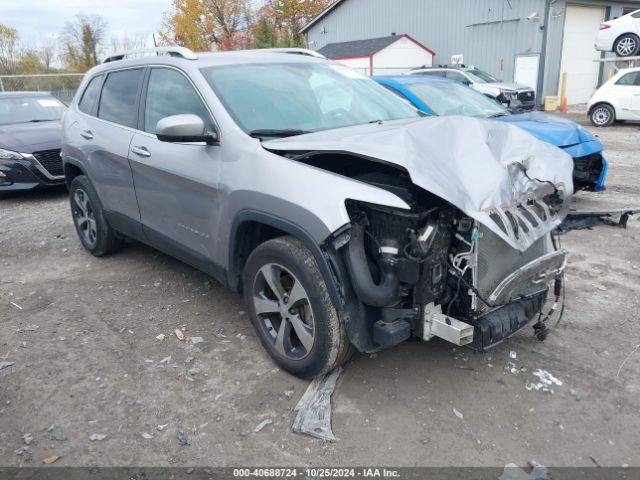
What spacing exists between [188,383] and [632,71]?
48.1ft

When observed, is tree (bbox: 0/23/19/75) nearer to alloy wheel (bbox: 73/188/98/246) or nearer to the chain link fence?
the chain link fence

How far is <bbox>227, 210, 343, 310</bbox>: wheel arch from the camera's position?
2.77m

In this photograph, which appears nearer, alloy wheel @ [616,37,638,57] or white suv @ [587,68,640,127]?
white suv @ [587,68,640,127]

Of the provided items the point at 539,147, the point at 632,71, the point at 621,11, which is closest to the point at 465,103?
the point at 539,147

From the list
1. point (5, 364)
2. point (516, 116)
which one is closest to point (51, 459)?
point (5, 364)

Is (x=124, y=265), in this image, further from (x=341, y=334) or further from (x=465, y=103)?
(x=465, y=103)

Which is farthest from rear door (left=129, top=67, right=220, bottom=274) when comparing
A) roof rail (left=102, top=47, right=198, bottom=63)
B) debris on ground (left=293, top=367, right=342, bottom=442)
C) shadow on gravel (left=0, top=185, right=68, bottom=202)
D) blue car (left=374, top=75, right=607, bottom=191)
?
shadow on gravel (left=0, top=185, right=68, bottom=202)

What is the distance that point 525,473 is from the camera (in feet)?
8.18

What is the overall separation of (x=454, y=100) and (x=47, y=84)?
16.4 metres

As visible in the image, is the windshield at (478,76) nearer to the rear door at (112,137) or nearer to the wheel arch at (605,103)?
the wheel arch at (605,103)

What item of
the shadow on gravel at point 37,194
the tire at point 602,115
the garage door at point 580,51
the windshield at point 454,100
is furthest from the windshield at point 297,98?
the garage door at point 580,51

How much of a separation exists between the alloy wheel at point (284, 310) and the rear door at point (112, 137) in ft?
5.45

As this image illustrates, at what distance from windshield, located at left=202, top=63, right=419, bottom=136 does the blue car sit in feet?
8.87

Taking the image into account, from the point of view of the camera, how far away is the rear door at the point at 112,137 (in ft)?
14.3
